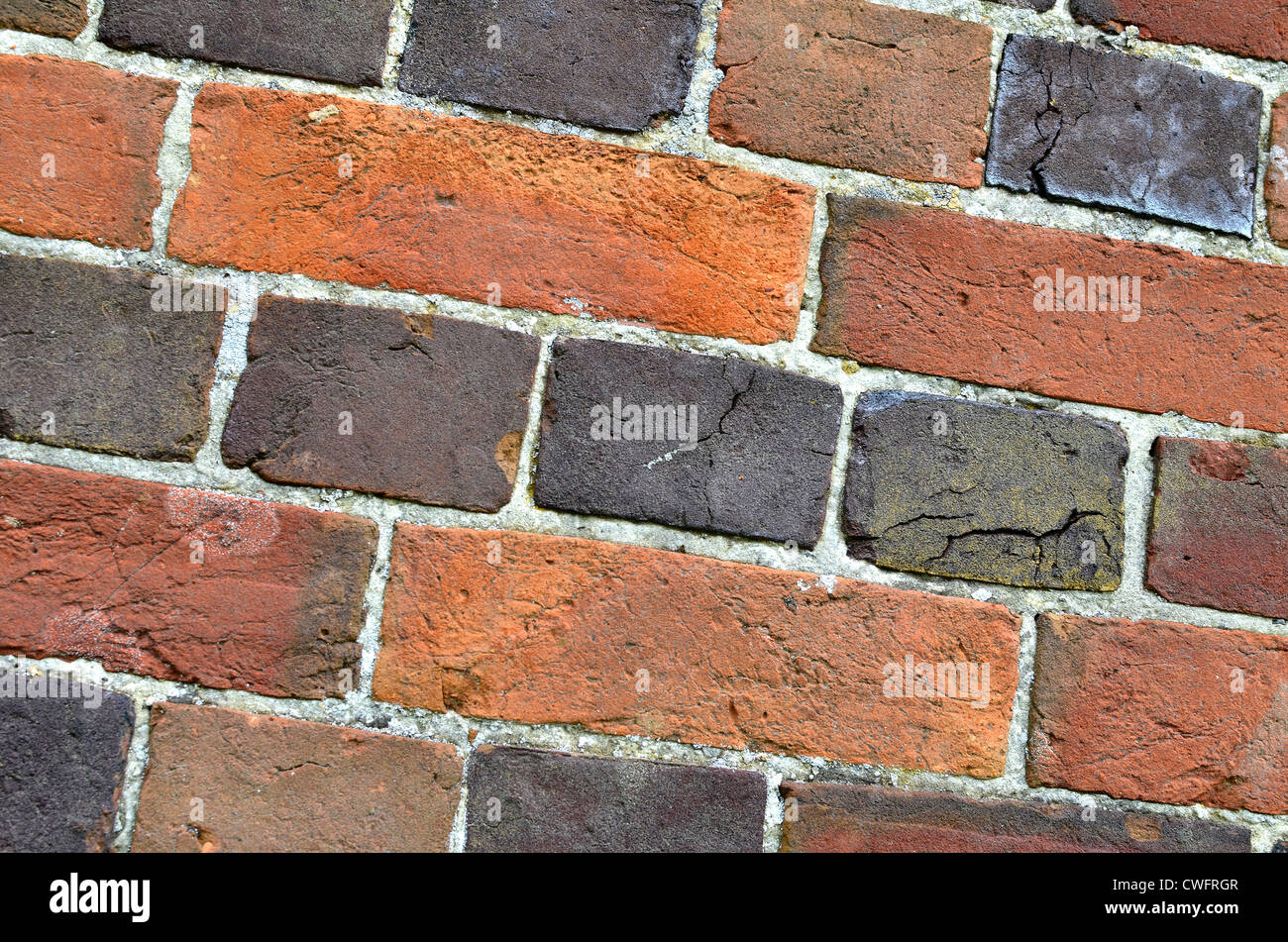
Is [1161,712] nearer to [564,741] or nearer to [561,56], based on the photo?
[564,741]

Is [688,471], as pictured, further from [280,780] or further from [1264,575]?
[1264,575]

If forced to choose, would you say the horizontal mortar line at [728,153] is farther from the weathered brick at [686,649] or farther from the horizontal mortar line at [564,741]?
the horizontal mortar line at [564,741]

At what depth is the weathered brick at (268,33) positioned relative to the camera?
2.40 ft

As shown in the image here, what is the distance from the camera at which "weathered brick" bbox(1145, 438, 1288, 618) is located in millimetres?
783

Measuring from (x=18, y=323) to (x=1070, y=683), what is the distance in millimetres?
948

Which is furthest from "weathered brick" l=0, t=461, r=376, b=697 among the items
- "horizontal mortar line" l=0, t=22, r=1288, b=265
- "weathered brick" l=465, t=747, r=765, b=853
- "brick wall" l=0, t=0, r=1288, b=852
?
"horizontal mortar line" l=0, t=22, r=1288, b=265

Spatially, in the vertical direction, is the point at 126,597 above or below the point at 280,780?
above

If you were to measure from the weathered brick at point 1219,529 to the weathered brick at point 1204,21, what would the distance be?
1.22 ft

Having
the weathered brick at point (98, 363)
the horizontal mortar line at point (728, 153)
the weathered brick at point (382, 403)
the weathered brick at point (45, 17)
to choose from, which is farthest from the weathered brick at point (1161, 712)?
the weathered brick at point (45, 17)

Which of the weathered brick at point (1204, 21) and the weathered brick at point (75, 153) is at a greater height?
the weathered brick at point (1204, 21)

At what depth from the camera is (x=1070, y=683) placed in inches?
30.4

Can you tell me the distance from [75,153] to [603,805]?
702 mm
